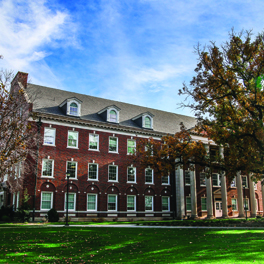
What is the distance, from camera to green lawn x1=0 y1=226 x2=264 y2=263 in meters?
10.7

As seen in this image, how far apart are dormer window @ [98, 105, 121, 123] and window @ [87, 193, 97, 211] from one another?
9684 mm

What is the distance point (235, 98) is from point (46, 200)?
22.3 m

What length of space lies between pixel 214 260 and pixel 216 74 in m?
15.1

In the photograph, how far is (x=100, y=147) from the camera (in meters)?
37.9

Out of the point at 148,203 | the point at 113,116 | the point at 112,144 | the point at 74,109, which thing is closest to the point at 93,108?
the point at 113,116

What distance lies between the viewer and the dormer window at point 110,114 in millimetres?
39219

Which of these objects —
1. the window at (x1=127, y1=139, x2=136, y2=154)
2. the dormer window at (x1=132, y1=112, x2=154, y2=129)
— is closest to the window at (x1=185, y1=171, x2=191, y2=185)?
the dormer window at (x1=132, y1=112, x2=154, y2=129)

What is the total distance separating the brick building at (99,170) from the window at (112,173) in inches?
1.0

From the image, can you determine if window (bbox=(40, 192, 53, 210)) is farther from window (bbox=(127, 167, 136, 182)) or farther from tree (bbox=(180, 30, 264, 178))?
tree (bbox=(180, 30, 264, 178))

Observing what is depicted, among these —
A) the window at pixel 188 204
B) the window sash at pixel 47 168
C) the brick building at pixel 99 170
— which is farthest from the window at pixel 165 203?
the window sash at pixel 47 168

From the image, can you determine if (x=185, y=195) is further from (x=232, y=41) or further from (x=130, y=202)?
(x=232, y=41)

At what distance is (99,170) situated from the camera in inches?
1469

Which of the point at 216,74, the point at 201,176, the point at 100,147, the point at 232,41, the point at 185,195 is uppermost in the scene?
the point at 232,41

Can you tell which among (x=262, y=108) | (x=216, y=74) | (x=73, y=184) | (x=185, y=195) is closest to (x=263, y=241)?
(x=262, y=108)
